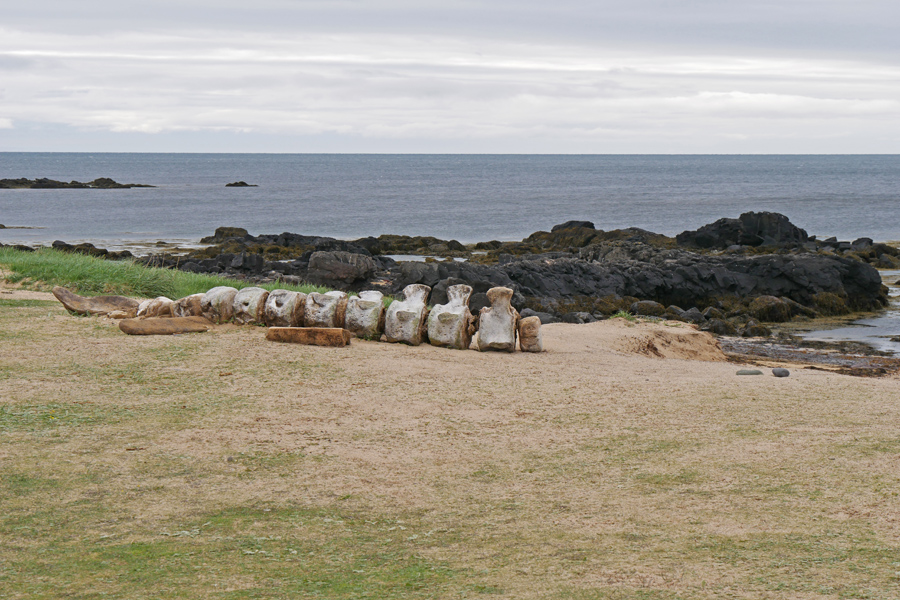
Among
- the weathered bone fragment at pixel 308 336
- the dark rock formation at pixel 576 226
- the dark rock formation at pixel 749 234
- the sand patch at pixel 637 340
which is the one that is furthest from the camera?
the dark rock formation at pixel 576 226

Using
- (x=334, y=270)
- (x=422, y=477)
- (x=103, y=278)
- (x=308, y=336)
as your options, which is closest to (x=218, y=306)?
(x=308, y=336)

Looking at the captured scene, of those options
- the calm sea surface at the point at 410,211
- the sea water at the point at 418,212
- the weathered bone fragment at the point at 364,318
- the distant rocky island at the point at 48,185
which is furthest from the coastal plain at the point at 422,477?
the distant rocky island at the point at 48,185

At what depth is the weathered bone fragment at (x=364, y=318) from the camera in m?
10.7

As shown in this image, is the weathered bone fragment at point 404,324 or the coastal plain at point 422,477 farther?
the weathered bone fragment at point 404,324

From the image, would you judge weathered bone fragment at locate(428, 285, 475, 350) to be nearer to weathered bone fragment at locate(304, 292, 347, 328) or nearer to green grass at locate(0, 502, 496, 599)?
weathered bone fragment at locate(304, 292, 347, 328)

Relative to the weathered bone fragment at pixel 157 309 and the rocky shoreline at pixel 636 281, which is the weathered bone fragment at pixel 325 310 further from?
the rocky shoreline at pixel 636 281

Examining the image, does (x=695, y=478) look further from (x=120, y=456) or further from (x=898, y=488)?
(x=120, y=456)

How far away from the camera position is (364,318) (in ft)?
35.0

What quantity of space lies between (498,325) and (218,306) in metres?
3.42

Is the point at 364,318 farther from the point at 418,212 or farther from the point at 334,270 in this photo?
the point at 418,212

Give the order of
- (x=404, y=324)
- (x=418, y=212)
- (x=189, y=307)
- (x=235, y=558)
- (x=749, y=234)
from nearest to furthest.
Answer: (x=235, y=558) → (x=404, y=324) → (x=189, y=307) → (x=749, y=234) → (x=418, y=212)

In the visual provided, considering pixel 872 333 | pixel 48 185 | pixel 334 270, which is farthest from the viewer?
pixel 48 185

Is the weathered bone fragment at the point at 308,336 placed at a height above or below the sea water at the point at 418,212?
below

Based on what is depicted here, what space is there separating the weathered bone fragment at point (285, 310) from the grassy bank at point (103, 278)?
3.22 meters
